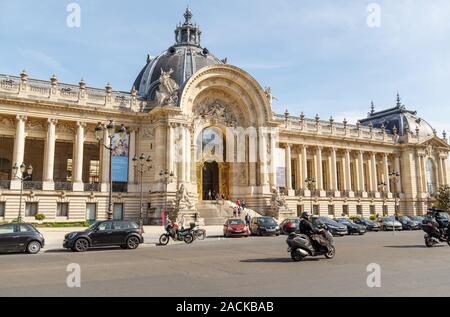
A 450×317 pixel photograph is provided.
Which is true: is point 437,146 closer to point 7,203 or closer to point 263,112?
point 263,112

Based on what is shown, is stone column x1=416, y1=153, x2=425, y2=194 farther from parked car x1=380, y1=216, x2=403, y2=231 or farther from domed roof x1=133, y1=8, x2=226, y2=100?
domed roof x1=133, y1=8, x2=226, y2=100

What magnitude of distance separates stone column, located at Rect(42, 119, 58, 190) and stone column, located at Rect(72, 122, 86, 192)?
208cm

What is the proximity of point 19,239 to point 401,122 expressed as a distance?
62951mm

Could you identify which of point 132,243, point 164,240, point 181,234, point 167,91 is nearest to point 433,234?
point 181,234

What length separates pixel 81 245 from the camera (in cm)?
1859

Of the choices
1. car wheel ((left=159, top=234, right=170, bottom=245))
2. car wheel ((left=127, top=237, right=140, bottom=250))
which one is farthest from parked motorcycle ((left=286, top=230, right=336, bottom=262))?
car wheel ((left=159, top=234, right=170, bottom=245))

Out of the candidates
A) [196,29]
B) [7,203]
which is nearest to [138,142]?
[7,203]

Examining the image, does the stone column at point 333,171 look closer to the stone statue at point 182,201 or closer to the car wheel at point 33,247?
the stone statue at point 182,201

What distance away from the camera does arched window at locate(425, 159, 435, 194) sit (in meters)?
65.1

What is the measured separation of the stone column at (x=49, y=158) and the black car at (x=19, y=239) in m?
21.8

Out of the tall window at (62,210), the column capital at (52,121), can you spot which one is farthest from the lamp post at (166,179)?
the column capital at (52,121)

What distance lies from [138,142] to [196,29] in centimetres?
2022

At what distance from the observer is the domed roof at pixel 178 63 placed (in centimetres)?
4709

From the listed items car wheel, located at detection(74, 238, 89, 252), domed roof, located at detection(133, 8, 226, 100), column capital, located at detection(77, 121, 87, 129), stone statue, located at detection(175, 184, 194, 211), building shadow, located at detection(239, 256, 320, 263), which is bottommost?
building shadow, located at detection(239, 256, 320, 263)
